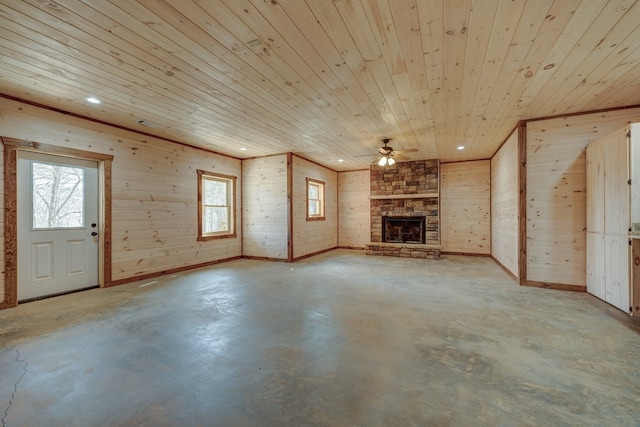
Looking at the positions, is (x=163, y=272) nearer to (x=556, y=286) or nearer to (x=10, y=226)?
(x=10, y=226)

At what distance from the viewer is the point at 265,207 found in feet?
21.8

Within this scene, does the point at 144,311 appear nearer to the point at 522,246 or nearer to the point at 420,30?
the point at 420,30

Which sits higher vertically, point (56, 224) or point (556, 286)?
point (56, 224)

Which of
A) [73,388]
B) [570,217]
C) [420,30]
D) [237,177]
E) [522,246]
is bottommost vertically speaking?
[73,388]

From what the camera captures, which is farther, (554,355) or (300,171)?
(300,171)

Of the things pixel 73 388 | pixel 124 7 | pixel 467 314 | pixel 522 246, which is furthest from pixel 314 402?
pixel 522 246

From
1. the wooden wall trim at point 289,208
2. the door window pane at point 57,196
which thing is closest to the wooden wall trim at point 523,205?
the wooden wall trim at point 289,208

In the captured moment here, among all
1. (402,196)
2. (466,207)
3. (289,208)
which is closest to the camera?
(289,208)

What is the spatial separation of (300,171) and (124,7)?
16.6ft

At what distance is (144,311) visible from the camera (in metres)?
3.18

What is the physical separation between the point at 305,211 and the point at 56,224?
186 inches

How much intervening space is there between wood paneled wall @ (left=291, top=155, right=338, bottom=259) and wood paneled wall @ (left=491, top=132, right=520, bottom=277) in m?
4.38

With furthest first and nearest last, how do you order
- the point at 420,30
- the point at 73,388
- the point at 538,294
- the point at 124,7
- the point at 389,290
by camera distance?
the point at 389,290 < the point at 538,294 < the point at 420,30 < the point at 124,7 < the point at 73,388

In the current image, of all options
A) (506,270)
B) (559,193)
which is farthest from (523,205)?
(506,270)
